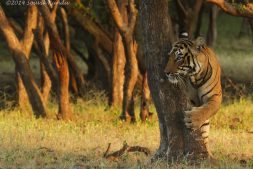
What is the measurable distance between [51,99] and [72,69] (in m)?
0.80

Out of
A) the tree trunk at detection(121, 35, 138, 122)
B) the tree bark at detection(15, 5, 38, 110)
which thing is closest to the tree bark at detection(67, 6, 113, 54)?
the tree bark at detection(15, 5, 38, 110)

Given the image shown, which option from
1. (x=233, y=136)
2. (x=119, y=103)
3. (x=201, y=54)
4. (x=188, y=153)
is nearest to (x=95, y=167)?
(x=188, y=153)

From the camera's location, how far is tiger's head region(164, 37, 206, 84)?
8.01 metres

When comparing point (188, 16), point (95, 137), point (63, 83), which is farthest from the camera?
point (188, 16)

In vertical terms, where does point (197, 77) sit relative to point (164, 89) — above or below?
above

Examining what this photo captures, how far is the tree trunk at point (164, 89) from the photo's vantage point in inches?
322

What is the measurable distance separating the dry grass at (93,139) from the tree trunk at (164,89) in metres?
0.26

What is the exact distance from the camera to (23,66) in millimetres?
12930

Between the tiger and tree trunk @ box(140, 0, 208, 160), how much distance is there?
12 centimetres

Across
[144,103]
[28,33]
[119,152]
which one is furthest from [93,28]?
[119,152]

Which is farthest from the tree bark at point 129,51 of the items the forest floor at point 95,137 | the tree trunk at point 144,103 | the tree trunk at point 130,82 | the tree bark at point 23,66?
the tree bark at point 23,66

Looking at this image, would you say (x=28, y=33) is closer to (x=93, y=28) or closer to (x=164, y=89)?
(x=93, y=28)

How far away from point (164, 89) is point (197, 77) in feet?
1.36

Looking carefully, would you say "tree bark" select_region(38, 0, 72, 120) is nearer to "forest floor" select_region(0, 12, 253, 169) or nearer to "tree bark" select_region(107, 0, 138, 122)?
"forest floor" select_region(0, 12, 253, 169)
